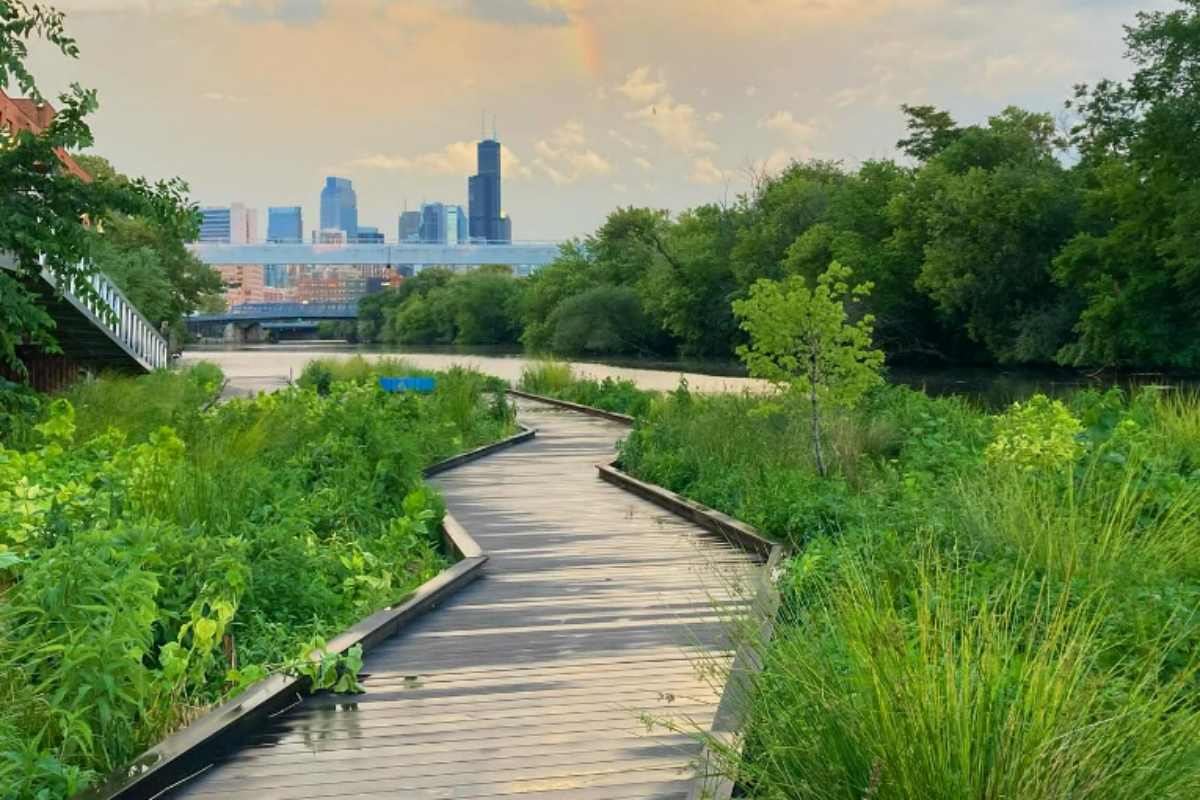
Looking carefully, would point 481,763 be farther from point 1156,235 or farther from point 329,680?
point 1156,235

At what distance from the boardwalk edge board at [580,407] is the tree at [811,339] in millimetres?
9603

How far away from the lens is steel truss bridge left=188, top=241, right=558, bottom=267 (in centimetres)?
10655

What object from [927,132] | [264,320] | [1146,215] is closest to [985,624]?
[1146,215]

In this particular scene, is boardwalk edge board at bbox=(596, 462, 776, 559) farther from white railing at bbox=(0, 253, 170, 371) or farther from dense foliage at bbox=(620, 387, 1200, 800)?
white railing at bbox=(0, 253, 170, 371)

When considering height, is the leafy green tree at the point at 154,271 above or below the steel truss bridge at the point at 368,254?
below

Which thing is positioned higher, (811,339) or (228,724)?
(811,339)

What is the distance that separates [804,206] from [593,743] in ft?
221

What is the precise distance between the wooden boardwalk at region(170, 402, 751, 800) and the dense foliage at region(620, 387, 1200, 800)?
0.56 metres

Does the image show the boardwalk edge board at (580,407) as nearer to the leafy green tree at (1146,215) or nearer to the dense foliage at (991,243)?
the dense foliage at (991,243)

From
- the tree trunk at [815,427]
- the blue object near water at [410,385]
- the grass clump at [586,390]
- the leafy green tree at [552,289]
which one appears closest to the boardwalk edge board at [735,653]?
the tree trunk at [815,427]

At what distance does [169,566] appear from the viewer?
623 centimetres

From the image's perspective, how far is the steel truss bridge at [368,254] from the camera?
107 m

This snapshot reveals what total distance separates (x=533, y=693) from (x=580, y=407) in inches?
841

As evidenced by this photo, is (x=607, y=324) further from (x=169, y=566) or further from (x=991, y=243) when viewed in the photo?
(x=169, y=566)
